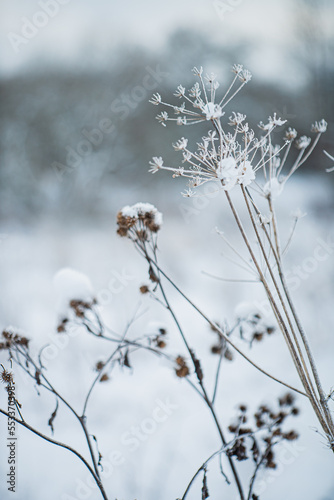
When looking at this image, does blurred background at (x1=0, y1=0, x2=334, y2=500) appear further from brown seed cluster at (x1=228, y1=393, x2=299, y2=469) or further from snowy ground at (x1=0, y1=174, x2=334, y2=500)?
brown seed cluster at (x1=228, y1=393, x2=299, y2=469)

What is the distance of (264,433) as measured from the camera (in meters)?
0.72

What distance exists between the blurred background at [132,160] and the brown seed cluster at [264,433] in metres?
0.45

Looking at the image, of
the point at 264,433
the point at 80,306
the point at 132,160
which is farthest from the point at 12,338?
the point at 132,160

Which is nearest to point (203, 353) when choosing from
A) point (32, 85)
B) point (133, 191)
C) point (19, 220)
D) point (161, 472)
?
point (161, 472)

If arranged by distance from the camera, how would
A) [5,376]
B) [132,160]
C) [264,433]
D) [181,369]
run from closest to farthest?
[5,376] < [181,369] < [264,433] < [132,160]

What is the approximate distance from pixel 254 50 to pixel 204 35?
0.18 metres

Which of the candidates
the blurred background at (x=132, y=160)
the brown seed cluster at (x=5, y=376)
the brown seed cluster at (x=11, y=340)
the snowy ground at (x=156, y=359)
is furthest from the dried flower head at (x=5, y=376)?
the blurred background at (x=132, y=160)

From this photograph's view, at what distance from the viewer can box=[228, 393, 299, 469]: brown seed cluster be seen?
604 millimetres

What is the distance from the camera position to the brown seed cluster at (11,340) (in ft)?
1.93

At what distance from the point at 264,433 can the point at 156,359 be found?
2.67ft

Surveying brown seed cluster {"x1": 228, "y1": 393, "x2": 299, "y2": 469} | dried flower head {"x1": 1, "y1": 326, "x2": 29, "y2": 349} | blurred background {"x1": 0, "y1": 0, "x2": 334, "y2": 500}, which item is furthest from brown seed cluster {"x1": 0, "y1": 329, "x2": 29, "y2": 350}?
blurred background {"x1": 0, "y1": 0, "x2": 334, "y2": 500}

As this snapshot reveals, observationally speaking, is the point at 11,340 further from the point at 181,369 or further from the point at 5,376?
the point at 181,369

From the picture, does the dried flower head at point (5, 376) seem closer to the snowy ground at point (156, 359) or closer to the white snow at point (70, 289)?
the white snow at point (70, 289)

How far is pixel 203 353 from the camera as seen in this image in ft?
4.83
